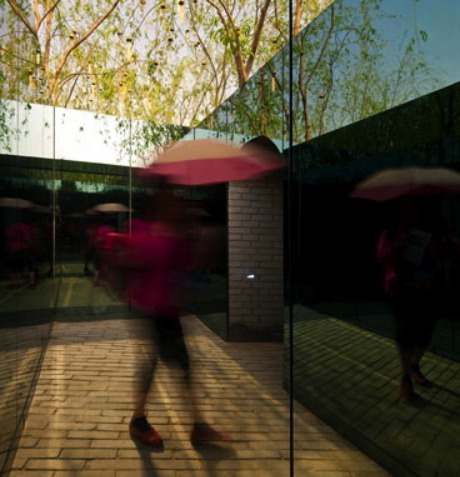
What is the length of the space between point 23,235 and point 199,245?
1.07 m

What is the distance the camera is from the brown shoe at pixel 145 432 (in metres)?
2.85

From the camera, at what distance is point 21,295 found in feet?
9.45

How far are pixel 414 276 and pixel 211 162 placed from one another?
143 centimetres

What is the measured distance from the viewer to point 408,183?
2348mm

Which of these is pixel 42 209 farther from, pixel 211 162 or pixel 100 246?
pixel 211 162

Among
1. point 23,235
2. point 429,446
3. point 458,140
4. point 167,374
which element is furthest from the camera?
point 167,374

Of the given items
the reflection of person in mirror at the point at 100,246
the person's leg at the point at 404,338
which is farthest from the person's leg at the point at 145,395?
the person's leg at the point at 404,338

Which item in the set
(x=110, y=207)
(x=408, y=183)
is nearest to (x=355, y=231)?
(x=408, y=183)

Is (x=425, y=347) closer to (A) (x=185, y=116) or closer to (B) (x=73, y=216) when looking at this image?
(A) (x=185, y=116)

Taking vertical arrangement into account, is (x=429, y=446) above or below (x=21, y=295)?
below

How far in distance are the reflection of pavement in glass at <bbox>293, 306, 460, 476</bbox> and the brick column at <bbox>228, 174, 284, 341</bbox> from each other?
29 cm

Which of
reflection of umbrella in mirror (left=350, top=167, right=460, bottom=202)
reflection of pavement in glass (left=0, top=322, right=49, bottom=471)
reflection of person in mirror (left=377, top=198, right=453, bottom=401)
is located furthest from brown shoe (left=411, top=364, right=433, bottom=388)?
reflection of pavement in glass (left=0, top=322, right=49, bottom=471)

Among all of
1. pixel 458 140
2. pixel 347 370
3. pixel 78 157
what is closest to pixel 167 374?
pixel 347 370

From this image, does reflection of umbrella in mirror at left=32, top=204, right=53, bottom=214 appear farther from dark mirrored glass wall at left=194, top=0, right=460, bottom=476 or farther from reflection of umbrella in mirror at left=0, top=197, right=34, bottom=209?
dark mirrored glass wall at left=194, top=0, right=460, bottom=476
